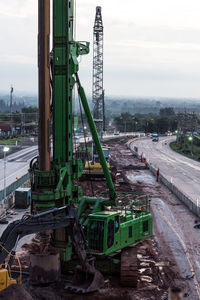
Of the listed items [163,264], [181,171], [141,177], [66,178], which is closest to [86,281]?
[66,178]

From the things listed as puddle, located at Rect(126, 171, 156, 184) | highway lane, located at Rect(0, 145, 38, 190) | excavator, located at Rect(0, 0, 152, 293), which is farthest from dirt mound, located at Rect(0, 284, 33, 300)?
puddle, located at Rect(126, 171, 156, 184)

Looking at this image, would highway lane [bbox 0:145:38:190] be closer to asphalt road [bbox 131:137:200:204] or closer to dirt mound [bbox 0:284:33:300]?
asphalt road [bbox 131:137:200:204]

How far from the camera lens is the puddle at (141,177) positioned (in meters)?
48.5

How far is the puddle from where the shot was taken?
48531 mm

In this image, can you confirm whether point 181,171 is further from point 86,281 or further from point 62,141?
point 86,281

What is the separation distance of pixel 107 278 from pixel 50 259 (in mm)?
2925

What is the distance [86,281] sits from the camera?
16500mm

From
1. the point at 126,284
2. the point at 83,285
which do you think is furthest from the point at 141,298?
the point at 83,285

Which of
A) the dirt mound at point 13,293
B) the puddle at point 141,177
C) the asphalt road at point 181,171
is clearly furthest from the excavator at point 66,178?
the puddle at point 141,177

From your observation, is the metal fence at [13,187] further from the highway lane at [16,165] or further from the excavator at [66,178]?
the excavator at [66,178]

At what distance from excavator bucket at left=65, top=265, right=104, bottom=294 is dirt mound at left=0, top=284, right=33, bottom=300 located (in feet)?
15.5

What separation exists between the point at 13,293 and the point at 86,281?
543cm

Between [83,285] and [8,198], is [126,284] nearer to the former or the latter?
[83,285]

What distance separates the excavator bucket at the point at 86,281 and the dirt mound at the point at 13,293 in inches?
186
